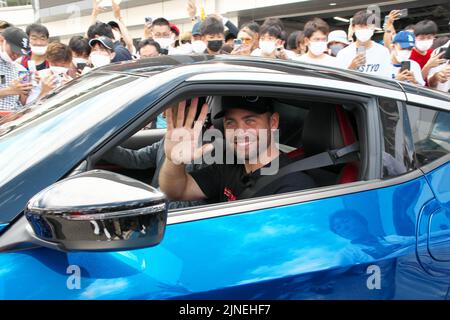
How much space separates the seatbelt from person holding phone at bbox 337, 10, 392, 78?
3168 millimetres

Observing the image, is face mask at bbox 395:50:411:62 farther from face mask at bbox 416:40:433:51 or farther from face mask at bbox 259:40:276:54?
face mask at bbox 259:40:276:54

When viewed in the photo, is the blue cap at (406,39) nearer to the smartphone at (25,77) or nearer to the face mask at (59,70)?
the face mask at (59,70)

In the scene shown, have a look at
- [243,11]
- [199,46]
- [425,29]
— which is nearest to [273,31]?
[199,46]

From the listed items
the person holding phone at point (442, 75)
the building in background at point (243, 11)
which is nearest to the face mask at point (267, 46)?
the person holding phone at point (442, 75)

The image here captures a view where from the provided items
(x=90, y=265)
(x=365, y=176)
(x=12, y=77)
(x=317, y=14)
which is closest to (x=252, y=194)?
(x=365, y=176)

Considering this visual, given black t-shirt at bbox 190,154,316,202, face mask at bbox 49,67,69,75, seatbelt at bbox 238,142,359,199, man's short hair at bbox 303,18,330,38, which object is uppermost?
man's short hair at bbox 303,18,330,38

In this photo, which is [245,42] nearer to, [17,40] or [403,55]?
[403,55]

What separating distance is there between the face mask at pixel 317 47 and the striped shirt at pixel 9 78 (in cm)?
315

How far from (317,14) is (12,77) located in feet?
46.0

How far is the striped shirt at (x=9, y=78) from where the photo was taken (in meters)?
4.22

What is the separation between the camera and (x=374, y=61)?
4867 millimetres

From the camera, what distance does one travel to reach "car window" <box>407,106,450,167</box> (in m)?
1.80

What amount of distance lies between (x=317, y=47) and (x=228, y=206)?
408 cm

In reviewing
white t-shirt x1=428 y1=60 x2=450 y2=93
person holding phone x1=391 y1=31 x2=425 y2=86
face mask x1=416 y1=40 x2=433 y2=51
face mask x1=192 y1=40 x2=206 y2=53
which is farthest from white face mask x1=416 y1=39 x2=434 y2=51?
face mask x1=192 y1=40 x2=206 y2=53
